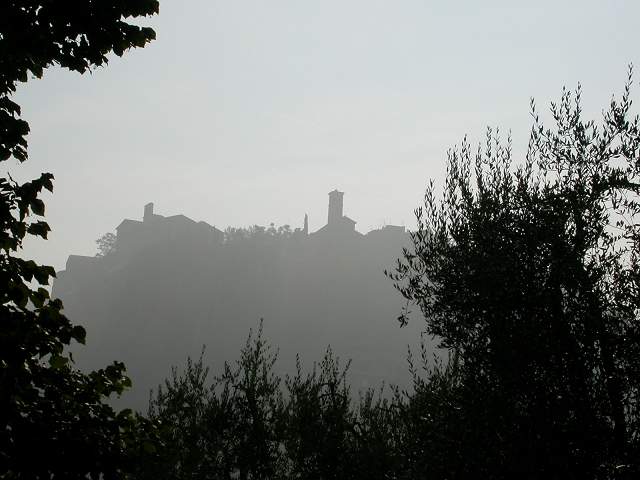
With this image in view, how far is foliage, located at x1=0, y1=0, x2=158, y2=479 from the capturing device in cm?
478

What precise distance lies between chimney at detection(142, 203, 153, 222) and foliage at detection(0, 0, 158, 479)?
10101cm

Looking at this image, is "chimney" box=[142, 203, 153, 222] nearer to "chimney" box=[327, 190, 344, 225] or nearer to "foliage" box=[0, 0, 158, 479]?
"chimney" box=[327, 190, 344, 225]

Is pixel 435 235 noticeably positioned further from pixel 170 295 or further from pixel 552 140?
pixel 170 295

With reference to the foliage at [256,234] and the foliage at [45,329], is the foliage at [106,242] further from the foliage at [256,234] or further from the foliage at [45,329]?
the foliage at [45,329]

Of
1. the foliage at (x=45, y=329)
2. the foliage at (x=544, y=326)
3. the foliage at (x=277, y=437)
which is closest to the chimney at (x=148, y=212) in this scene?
the foliage at (x=277, y=437)

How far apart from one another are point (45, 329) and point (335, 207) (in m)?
88.7

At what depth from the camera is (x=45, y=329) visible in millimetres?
5375

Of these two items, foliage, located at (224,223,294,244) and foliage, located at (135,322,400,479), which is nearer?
foliage, located at (135,322,400,479)

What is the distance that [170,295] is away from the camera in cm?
8594

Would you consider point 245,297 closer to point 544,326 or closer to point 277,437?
point 277,437

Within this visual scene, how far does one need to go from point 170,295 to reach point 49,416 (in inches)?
3292

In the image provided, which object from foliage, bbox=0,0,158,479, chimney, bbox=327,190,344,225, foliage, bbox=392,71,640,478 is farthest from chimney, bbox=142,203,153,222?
foliage, bbox=0,0,158,479

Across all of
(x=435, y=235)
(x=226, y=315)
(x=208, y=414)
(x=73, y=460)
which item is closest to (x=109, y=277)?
(x=226, y=315)

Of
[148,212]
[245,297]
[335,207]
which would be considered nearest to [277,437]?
[245,297]
